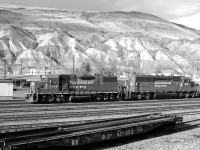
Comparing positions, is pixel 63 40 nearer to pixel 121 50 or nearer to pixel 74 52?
pixel 74 52

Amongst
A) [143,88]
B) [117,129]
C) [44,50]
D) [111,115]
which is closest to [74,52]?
[44,50]

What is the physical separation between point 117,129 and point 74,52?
372 feet

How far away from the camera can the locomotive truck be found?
3300cm

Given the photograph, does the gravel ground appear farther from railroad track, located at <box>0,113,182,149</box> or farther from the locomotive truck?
the locomotive truck

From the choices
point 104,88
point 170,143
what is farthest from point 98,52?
point 170,143

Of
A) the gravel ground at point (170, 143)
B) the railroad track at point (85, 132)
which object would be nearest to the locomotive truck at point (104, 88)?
the railroad track at point (85, 132)

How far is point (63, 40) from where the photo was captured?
460 ft

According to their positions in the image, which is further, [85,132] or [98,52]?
[98,52]

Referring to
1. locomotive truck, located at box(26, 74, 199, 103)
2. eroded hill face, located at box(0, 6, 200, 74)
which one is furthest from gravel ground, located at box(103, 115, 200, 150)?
eroded hill face, located at box(0, 6, 200, 74)

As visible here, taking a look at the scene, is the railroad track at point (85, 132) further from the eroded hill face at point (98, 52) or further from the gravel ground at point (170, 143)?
the eroded hill face at point (98, 52)

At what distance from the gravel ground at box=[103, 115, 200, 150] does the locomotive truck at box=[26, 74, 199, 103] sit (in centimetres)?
1858

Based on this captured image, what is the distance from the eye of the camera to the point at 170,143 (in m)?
14.6

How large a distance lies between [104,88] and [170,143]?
22467 millimetres

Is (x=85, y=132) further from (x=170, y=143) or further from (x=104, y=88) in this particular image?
(x=104, y=88)
